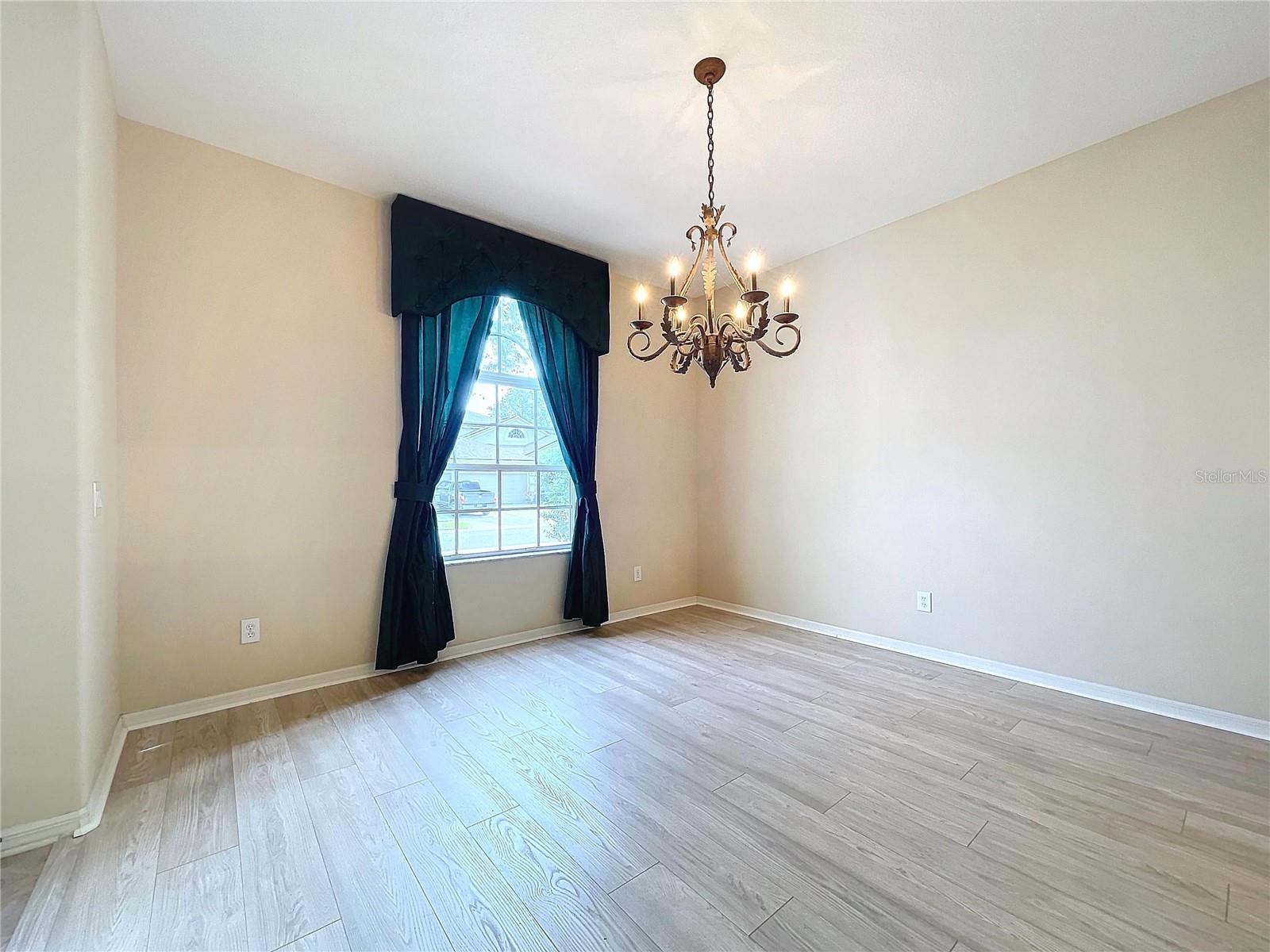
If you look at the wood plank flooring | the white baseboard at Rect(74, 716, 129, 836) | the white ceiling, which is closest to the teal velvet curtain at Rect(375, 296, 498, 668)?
the wood plank flooring

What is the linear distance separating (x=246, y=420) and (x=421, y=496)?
0.93 meters

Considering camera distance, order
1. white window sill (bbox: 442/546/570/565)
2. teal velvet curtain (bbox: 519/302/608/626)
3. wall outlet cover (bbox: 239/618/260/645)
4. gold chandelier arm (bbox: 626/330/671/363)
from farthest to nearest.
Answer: teal velvet curtain (bbox: 519/302/608/626) → white window sill (bbox: 442/546/570/565) → wall outlet cover (bbox: 239/618/260/645) → gold chandelier arm (bbox: 626/330/671/363)

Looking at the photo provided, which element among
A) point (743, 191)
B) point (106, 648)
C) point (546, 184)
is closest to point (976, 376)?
point (743, 191)

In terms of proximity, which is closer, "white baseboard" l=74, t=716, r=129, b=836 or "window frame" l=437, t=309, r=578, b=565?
"white baseboard" l=74, t=716, r=129, b=836

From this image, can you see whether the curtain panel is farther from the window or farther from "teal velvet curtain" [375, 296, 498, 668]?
the window

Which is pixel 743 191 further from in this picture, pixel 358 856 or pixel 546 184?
pixel 358 856

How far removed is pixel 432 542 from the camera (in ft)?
10.7

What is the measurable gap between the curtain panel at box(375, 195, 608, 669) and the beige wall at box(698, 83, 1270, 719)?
6.27 ft

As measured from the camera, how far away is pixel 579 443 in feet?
13.1

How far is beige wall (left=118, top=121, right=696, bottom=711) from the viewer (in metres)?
2.50

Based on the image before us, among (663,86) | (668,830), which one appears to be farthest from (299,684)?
(663,86)

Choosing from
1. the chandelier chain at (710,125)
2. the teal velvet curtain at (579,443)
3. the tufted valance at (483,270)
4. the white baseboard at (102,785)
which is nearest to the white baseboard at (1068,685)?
the teal velvet curtain at (579,443)

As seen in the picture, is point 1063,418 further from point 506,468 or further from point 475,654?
point 475,654

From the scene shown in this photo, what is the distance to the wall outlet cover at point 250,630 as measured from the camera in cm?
273
